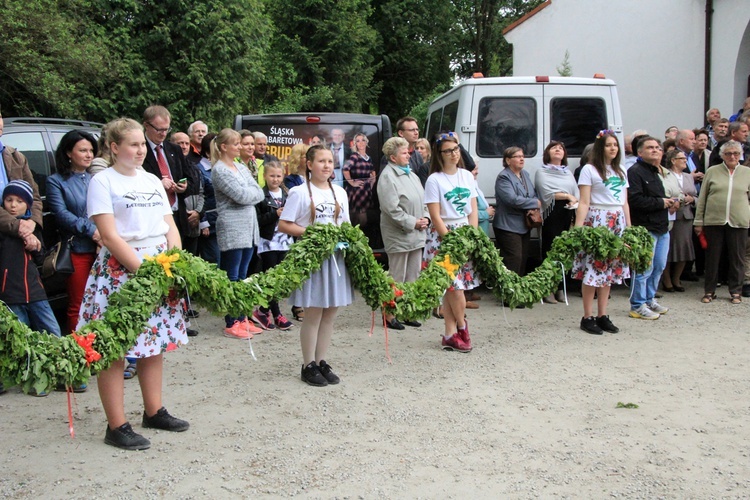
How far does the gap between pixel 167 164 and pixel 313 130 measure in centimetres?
250

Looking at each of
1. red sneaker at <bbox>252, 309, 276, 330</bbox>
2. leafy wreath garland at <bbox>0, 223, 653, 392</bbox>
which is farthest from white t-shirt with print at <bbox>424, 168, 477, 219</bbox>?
red sneaker at <bbox>252, 309, 276, 330</bbox>

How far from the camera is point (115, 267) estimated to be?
4.60m

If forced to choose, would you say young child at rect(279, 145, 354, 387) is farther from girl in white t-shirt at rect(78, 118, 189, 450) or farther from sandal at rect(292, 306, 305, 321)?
sandal at rect(292, 306, 305, 321)

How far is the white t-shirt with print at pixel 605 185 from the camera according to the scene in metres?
7.81

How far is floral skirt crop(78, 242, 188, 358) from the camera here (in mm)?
4598

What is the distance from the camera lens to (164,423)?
493 cm

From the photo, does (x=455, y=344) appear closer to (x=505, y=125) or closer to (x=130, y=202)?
(x=130, y=202)

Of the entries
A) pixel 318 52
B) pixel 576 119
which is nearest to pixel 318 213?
pixel 576 119

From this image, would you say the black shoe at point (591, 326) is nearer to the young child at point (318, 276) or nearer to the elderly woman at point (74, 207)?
the young child at point (318, 276)

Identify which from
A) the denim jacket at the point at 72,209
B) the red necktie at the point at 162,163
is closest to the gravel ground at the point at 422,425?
the denim jacket at the point at 72,209

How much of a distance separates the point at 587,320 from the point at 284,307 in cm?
368

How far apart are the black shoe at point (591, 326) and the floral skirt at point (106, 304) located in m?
4.60

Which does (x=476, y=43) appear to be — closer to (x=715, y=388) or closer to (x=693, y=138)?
(x=693, y=138)

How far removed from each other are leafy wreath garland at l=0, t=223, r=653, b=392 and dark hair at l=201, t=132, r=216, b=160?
122 inches
